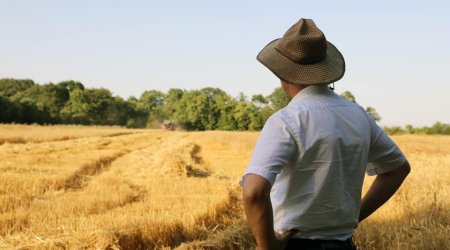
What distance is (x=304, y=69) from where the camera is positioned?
2096 millimetres

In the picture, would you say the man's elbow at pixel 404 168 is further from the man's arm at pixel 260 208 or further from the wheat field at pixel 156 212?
the wheat field at pixel 156 212

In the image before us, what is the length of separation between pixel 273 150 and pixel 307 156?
0.55ft

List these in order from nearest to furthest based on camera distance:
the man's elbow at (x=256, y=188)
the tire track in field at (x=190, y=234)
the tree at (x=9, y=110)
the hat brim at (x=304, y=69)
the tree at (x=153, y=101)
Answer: the man's elbow at (x=256, y=188) < the hat brim at (x=304, y=69) < the tire track in field at (x=190, y=234) < the tree at (x=9, y=110) < the tree at (x=153, y=101)

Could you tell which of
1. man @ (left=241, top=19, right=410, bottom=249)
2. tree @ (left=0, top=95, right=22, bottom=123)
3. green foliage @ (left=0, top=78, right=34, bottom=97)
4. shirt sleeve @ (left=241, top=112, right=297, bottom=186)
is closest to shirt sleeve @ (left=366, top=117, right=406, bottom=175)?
man @ (left=241, top=19, right=410, bottom=249)

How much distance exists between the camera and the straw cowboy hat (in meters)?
2.08

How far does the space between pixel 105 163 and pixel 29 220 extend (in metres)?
11.1

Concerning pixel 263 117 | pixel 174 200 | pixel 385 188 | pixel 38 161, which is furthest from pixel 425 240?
pixel 263 117

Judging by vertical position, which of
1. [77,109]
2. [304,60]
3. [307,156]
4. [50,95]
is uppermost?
[50,95]

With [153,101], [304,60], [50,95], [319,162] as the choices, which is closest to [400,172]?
[319,162]

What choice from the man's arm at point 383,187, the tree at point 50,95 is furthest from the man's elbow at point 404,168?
the tree at point 50,95

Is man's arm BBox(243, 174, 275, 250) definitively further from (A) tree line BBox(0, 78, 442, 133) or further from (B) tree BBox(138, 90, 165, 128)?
(B) tree BBox(138, 90, 165, 128)

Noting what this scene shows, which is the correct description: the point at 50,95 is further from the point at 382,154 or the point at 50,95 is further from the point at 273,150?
the point at 273,150

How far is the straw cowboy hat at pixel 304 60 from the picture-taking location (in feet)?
6.83

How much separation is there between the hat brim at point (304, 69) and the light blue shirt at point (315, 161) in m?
0.05
